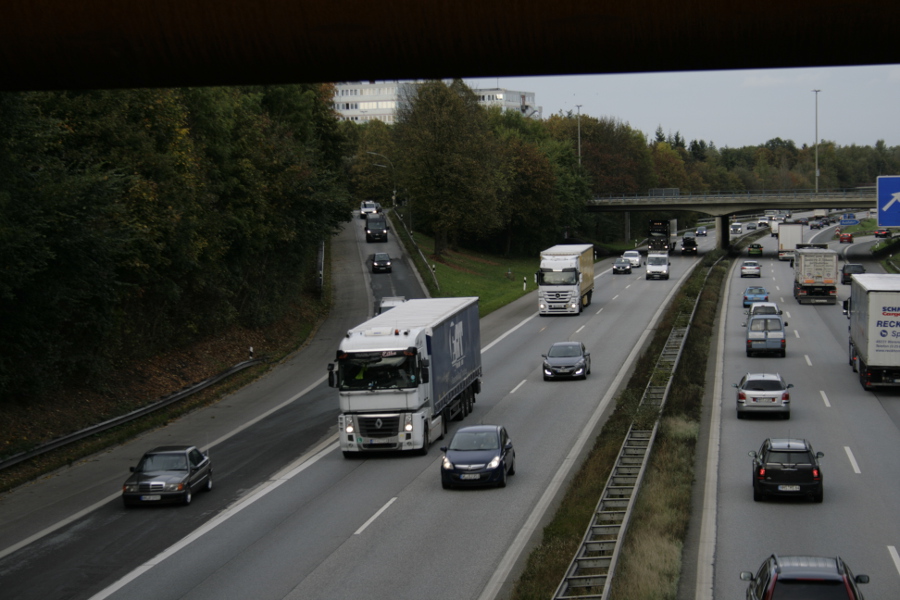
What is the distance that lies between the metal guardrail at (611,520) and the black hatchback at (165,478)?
9.70 meters

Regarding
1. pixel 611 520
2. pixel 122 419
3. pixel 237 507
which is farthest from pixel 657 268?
pixel 611 520

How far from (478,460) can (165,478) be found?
7.35m

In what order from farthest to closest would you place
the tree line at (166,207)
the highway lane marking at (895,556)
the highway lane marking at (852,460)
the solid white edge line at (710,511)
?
the tree line at (166,207) < the highway lane marking at (852,460) < the highway lane marking at (895,556) < the solid white edge line at (710,511)

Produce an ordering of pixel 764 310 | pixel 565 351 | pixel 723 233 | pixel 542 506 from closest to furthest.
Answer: pixel 542 506
pixel 565 351
pixel 764 310
pixel 723 233

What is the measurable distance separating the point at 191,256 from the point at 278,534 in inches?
791

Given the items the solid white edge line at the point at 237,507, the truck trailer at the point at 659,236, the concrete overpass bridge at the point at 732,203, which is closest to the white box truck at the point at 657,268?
the truck trailer at the point at 659,236

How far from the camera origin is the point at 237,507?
2194 cm

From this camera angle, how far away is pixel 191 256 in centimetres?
3719

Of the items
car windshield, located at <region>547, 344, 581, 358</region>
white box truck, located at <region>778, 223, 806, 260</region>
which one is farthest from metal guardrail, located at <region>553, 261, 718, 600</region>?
white box truck, located at <region>778, 223, 806, 260</region>

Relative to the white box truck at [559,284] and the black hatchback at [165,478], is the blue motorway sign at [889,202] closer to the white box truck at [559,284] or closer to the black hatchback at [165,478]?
the black hatchback at [165,478]

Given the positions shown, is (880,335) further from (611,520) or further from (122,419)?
(122,419)

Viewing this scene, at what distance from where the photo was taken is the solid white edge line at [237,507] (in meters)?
16.8

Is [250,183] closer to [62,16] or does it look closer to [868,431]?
[868,431]

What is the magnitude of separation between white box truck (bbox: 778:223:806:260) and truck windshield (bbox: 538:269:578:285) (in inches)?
1729
